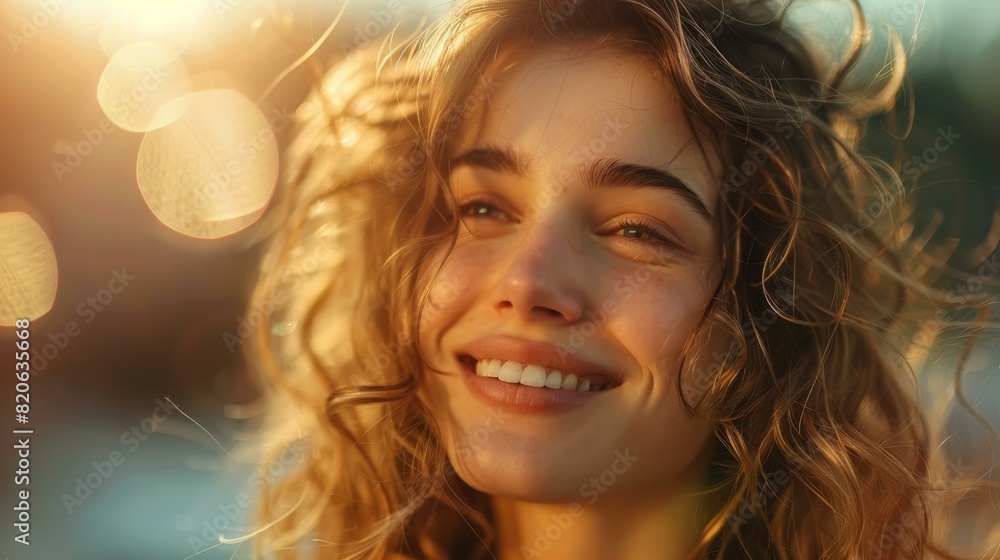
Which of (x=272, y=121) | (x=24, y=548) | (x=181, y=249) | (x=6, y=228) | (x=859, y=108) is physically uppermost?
(x=859, y=108)

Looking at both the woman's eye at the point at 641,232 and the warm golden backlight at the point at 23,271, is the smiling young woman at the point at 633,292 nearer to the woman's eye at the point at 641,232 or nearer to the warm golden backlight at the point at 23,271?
the woman's eye at the point at 641,232

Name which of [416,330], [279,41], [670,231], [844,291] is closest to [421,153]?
[416,330]

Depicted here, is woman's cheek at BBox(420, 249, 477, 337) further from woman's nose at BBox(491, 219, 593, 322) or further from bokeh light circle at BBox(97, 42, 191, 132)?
bokeh light circle at BBox(97, 42, 191, 132)

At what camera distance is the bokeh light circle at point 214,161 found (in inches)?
68.2

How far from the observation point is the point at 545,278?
1060mm

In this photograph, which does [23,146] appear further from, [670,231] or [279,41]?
[670,231]

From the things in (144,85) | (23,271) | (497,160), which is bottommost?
(23,271)

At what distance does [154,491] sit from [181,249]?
24.2 inches

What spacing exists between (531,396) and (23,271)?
117cm

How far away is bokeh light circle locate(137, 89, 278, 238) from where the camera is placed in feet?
5.68

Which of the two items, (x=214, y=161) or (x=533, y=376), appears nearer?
(x=533, y=376)

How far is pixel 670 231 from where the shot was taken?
43.2 inches

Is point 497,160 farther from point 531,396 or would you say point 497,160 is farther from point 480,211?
point 531,396

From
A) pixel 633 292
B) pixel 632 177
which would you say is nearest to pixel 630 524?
pixel 633 292
